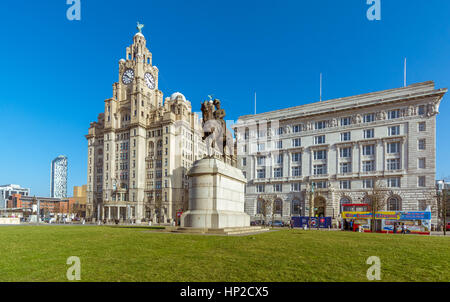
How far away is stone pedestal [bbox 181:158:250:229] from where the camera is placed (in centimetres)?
2150

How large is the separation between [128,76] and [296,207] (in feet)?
291

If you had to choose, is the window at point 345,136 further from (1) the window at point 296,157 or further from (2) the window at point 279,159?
(2) the window at point 279,159

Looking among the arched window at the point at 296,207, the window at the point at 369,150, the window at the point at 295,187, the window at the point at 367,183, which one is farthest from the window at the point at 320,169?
the window at the point at 369,150

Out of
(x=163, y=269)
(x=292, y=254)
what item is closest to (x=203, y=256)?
(x=163, y=269)

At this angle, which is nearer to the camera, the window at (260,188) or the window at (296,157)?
the window at (296,157)

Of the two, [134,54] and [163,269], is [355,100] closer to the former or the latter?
[163,269]

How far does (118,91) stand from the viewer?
380 ft

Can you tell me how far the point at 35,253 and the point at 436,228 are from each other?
71882 millimetres

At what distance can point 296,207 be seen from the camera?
73.2 meters

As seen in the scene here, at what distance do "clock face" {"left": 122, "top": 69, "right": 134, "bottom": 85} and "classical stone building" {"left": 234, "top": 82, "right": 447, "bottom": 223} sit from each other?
58476 millimetres

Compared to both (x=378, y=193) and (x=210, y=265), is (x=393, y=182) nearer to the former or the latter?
(x=378, y=193)

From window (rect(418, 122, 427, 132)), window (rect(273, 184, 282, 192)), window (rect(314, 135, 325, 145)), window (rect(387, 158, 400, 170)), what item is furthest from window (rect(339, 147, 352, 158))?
window (rect(273, 184, 282, 192))

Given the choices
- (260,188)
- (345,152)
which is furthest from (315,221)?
(260,188)

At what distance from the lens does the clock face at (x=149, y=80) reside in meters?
118
